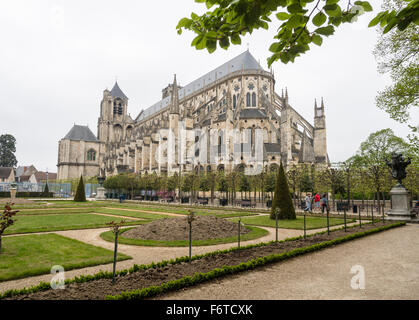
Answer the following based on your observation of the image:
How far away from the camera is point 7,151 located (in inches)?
2724

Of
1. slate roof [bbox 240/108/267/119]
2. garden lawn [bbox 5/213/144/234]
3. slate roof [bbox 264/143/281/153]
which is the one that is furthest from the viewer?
slate roof [bbox 240/108/267/119]

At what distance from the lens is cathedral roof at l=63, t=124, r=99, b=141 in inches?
2881

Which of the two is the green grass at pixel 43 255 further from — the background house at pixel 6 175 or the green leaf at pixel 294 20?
the background house at pixel 6 175

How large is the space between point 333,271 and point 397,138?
39.0 meters

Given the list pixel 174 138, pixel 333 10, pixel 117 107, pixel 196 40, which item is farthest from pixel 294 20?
pixel 117 107

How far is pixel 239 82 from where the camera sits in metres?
44.9

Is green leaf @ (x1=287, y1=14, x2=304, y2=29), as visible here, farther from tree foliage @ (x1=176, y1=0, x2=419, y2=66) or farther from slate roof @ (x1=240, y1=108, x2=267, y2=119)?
slate roof @ (x1=240, y1=108, x2=267, y2=119)

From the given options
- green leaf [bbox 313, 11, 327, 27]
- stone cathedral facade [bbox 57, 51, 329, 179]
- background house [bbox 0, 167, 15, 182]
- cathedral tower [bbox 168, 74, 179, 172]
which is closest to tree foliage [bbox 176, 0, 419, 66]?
green leaf [bbox 313, 11, 327, 27]

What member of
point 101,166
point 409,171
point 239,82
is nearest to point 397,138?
point 409,171

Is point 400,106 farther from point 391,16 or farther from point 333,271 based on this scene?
Result: point 391,16

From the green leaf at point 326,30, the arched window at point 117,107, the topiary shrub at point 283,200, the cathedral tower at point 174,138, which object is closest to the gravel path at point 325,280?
the green leaf at point 326,30

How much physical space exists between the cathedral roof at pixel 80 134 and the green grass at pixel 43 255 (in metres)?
71.9

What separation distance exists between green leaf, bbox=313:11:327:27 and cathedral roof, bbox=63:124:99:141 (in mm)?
→ 79268

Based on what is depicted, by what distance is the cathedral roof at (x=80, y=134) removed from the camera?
73188 millimetres
